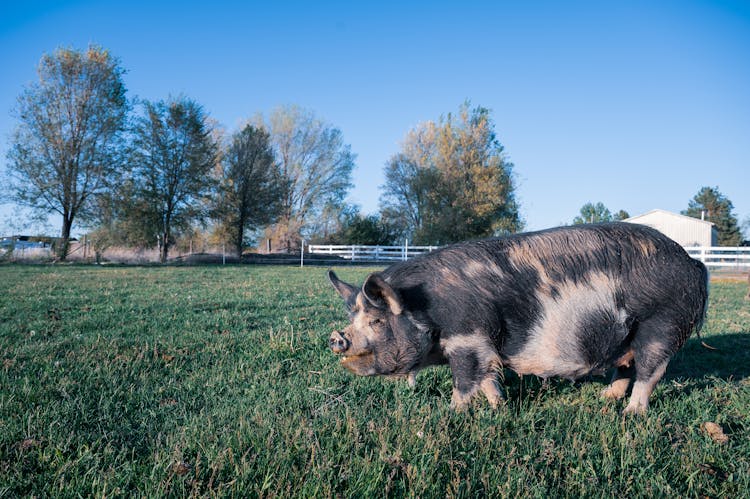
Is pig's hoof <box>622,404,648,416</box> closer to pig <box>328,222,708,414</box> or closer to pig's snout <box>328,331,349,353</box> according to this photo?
pig <box>328,222,708,414</box>

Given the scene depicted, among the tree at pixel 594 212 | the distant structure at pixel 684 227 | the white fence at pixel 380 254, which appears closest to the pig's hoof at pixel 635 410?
the white fence at pixel 380 254

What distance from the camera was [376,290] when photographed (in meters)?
3.28

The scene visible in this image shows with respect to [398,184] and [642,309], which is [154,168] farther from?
[642,309]

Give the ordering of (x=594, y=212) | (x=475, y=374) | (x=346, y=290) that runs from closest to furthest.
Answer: (x=475, y=374) → (x=346, y=290) → (x=594, y=212)

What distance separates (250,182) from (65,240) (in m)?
14.4

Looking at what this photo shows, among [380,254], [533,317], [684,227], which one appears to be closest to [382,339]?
[533,317]

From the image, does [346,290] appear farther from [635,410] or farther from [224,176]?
[224,176]

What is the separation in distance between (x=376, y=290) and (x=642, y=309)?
6.07ft

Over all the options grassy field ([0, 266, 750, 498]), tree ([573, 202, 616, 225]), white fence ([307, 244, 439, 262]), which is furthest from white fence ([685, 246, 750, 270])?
tree ([573, 202, 616, 225])

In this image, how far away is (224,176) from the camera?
38.8 m

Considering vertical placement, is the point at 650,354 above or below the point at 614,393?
above

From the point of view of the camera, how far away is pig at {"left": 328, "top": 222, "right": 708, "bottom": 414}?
3287 millimetres

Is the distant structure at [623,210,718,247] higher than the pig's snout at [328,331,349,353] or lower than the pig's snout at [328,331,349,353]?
higher

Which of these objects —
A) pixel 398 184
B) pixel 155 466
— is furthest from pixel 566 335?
pixel 398 184
